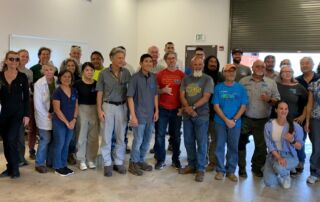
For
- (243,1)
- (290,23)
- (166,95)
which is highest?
(243,1)

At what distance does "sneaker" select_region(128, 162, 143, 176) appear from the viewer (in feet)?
12.9

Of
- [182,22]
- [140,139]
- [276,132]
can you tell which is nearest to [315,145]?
[276,132]

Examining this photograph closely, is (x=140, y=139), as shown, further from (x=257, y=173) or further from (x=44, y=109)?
(x=257, y=173)

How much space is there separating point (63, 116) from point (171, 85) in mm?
1310

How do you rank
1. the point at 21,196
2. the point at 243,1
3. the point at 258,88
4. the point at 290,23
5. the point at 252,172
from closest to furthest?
the point at 21,196
the point at 258,88
the point at 252,172
the point at 290,23
the point at 243,1

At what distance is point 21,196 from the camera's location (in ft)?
10.5

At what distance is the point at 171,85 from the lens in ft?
12.9

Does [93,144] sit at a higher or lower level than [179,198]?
higher

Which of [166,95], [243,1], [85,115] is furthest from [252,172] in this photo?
[243,1]

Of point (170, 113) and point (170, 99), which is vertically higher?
point (170, 99)

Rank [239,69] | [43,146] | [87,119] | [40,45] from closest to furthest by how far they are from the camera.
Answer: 1. [43,146]
2. [87,119]
3. [239,69]
4. [40,45]

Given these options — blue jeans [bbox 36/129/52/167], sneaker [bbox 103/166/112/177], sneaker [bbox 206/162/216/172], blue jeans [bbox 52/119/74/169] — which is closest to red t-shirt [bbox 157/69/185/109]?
sneaker [bbox 206/162/216/172]

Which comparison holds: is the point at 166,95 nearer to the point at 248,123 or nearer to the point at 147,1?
the point at 248,123

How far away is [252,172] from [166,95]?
1.45 m
